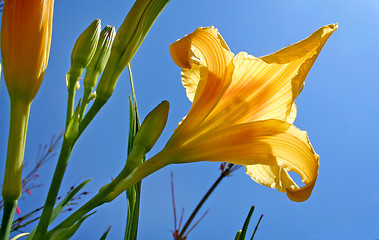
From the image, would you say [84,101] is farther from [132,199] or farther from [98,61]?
[132,199]

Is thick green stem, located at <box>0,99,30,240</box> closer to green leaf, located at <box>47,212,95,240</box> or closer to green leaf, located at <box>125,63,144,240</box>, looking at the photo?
green leaf, located at <box>47,212,95,240</box>

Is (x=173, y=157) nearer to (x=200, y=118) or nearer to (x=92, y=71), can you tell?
(x=200, y=118)

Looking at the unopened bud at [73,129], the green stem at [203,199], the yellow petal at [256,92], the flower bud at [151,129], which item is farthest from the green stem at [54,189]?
the green stem at [203,199]

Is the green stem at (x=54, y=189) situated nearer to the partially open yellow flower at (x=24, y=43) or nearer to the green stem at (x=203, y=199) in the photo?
the partially open yellow flower at (x=24, y=43)

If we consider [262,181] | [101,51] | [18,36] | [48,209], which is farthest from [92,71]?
[262,181]

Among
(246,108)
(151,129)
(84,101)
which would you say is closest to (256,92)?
(246,108)
